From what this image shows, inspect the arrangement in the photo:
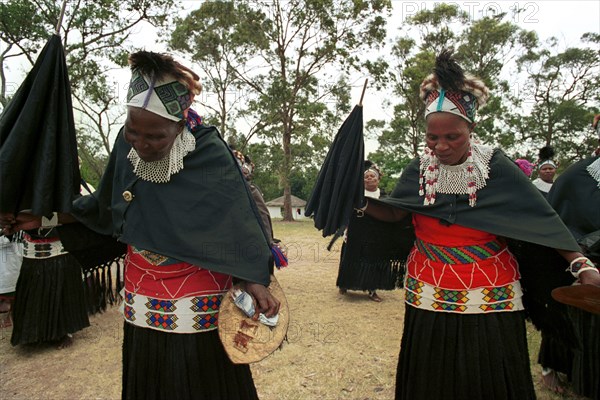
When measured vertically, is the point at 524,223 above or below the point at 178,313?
above

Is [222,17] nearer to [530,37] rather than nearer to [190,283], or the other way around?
[530,37]

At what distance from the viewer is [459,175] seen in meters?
2.58

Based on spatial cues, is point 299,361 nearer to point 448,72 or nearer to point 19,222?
point 19,222

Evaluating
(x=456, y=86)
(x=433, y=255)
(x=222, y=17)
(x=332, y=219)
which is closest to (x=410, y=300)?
(x=433, y=255)

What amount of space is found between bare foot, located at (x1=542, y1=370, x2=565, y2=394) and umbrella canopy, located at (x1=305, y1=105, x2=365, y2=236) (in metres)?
2.76

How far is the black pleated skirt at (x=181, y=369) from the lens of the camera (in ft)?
7.11

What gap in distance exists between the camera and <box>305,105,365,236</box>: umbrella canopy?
2.50 m

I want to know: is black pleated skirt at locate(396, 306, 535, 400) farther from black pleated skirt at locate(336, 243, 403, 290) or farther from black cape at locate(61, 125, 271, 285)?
black cape at locate(61, 125, 271, 285)

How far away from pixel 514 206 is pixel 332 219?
1031mm

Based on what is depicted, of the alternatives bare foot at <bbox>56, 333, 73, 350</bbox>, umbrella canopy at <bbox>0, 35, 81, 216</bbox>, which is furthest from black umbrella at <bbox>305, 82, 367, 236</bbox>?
bare foot at <bbox>56, 333, 73, 350</bbox>

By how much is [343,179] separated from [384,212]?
19.6 inches

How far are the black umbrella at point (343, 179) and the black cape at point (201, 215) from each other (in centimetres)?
49

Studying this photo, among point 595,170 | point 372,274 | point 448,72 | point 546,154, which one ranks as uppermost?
point 546,154

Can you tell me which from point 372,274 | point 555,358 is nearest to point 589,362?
point 555,358
